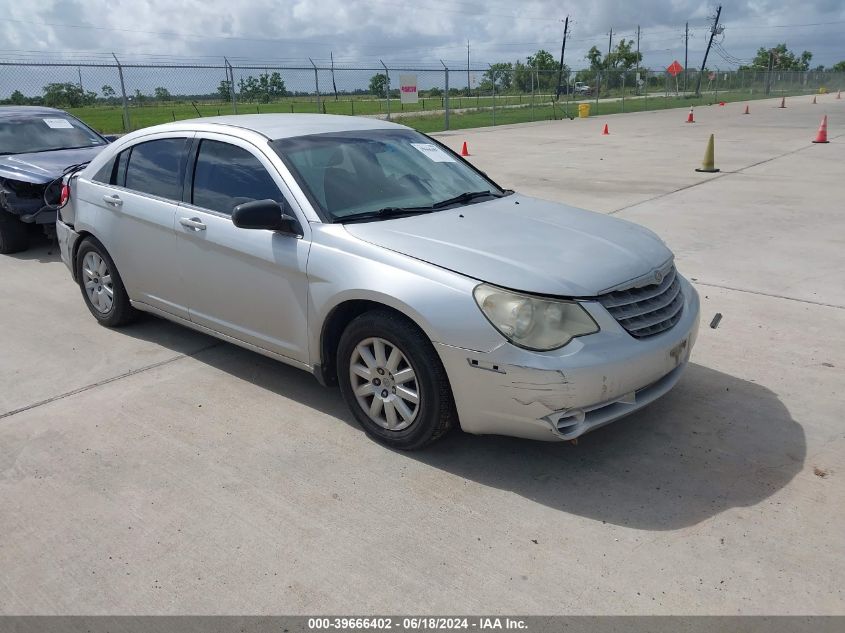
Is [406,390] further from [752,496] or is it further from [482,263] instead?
[752,496]

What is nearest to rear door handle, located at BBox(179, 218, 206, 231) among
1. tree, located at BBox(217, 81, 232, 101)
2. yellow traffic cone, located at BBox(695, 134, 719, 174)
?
yellow traffic cone, located at BBox(695, 134, 719, 174)

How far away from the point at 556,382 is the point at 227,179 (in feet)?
7.91

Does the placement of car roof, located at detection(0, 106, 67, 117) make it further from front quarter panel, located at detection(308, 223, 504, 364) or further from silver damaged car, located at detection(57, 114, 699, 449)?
front quarter panel, located at detection(308, 223, 504, 364)

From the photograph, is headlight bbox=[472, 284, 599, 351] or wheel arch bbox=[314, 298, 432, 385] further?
wheel arch bbox=[314, 298, 432, 385]

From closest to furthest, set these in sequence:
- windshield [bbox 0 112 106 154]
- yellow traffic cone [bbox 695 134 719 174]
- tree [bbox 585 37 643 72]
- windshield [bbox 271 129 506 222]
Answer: windshield [bbox 271 129 506 222] < windshield [bbox 0 112 106 154] < yellow traffic cone [bbox 695 134 719 174] < tree [bbox 585 37 643 72]

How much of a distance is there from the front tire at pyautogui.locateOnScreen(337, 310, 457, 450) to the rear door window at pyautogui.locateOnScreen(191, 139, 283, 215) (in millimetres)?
1009

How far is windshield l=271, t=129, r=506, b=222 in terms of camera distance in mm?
4105

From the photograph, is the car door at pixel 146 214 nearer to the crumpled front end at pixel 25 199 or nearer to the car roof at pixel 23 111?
the crumpled front end at pixel 25 199

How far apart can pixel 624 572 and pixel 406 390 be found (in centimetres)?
129

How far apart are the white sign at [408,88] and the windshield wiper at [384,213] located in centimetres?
2317

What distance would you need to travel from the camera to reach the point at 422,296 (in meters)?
3.40

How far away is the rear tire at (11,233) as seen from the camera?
811cm

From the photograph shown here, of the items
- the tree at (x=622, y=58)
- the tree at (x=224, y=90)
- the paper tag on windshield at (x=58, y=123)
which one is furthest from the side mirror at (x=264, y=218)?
the tree at (x=622, y=58)

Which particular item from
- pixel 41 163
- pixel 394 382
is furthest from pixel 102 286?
pixel 41 163
